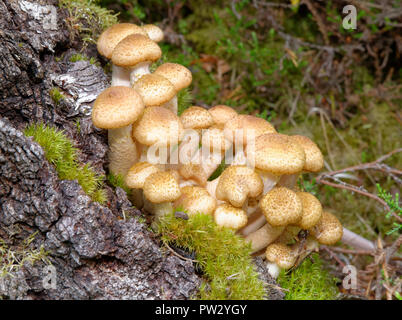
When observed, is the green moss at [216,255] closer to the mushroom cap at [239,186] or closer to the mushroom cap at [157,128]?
the mushroom cap at [239,186]

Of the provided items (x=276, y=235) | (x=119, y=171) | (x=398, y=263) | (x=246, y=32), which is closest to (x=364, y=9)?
(x=246, y=32)

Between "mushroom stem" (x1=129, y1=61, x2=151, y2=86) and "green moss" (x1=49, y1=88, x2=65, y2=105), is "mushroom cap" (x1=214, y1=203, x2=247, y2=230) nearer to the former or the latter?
"mushroom stem" (x1=129, y1=61, x2=151, y2=86)

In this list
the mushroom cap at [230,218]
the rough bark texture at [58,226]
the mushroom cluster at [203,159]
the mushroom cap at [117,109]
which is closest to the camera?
the rough bark texture at [58,226]

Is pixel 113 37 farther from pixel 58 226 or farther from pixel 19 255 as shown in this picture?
pixel 19 255

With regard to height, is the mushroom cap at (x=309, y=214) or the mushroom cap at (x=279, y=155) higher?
the mushroom cap at (x=279, y=155)

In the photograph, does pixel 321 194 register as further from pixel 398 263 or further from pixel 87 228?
pixel 87 228

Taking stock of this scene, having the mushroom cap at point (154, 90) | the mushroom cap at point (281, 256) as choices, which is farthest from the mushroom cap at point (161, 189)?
the mushroom cap at point (281, 256)

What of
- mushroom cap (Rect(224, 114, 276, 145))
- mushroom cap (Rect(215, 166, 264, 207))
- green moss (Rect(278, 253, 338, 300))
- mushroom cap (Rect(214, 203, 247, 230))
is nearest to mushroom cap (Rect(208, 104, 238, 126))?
mushroom cap (Rect(224, 114, 276, 145))
